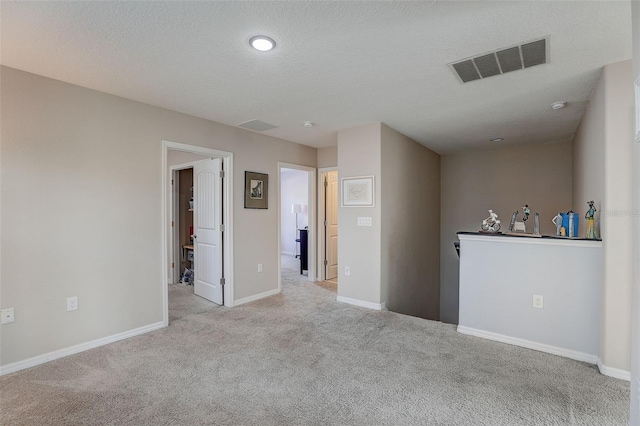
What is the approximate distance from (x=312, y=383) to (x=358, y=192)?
2.48 m

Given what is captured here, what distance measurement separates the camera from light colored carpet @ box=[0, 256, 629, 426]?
1.93 meters

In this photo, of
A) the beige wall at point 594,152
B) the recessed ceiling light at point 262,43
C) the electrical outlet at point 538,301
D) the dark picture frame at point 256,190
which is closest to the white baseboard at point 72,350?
the dark picture frame at point 256,190

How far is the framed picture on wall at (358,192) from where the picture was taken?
13.3 feet

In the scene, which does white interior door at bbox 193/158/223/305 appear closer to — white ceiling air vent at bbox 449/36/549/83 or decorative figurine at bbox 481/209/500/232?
white ceiling air vent at bbox 449/36/549/83

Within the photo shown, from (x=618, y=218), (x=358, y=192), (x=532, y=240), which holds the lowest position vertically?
(x=532, y=240)

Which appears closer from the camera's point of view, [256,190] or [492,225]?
[492,225]

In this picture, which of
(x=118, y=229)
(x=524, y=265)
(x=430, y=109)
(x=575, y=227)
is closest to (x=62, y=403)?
(x=118, y=229)

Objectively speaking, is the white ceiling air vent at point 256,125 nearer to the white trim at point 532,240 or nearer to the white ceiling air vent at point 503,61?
the white ceiling air vent at point 503,61

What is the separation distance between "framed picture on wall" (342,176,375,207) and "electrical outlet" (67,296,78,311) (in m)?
3.08

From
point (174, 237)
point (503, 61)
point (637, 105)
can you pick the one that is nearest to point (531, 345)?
point (637, 105)

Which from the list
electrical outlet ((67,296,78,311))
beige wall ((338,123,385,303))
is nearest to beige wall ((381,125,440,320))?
beige wall ((338,123,385,303))

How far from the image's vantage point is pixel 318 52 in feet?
7.25

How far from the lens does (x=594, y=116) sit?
2908mm

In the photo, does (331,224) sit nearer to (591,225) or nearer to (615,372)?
(591,225)
